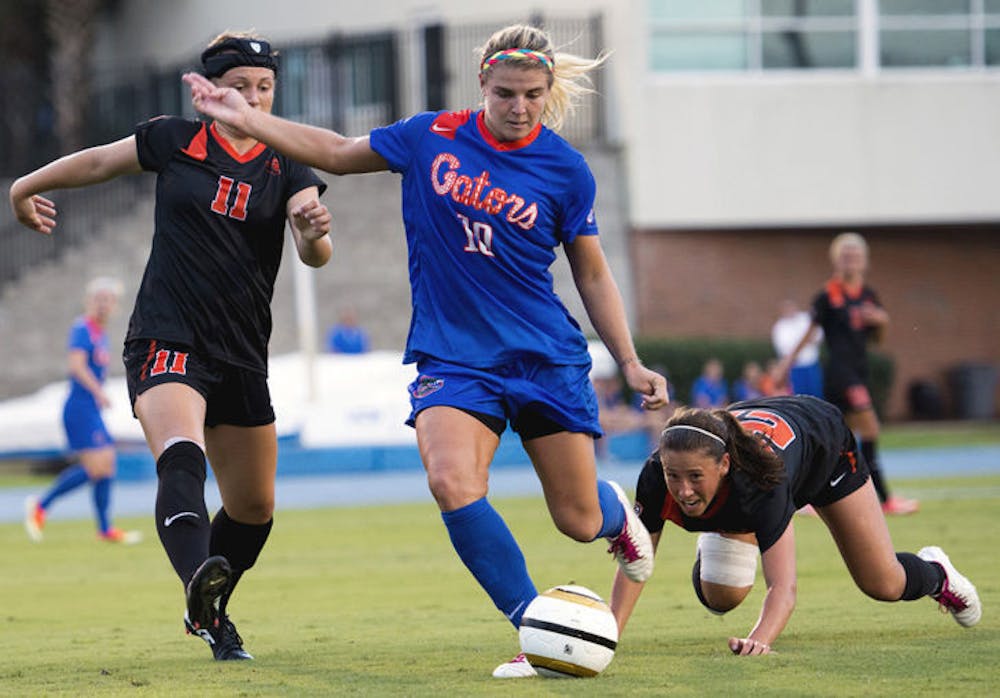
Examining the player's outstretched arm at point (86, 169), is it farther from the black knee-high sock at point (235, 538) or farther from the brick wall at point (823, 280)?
the brick wall at point (823, 280)

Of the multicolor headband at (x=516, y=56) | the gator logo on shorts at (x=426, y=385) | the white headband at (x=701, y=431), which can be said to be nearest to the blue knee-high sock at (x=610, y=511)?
the white headband at (x=701, y=431)

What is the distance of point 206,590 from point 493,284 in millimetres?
1493

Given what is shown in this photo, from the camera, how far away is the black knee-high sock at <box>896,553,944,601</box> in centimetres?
741

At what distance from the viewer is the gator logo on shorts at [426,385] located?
20.9ft

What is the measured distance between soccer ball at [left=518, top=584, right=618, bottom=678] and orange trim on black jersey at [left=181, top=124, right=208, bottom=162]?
233 centimetres

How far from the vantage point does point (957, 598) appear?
24.6 ft

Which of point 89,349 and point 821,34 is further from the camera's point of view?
point 821,34

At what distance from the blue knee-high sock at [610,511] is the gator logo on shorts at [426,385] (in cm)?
78

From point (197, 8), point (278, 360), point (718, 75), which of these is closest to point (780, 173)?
point (718, 75)

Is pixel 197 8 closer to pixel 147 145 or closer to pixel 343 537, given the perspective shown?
pixel 343 537

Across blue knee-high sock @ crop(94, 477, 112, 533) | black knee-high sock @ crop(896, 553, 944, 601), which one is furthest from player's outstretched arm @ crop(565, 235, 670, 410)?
blue knee-high sock @ crop(94, 477, 112, 533)

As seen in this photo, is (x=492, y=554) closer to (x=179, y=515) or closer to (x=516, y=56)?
(x=179, y=515)

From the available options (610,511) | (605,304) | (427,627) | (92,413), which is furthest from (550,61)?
(92,413)

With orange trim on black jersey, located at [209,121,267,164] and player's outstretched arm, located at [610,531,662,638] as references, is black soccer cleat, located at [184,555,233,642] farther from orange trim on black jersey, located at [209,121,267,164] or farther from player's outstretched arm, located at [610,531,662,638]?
orange trim on black jersey, located at [209,121,267,164]
